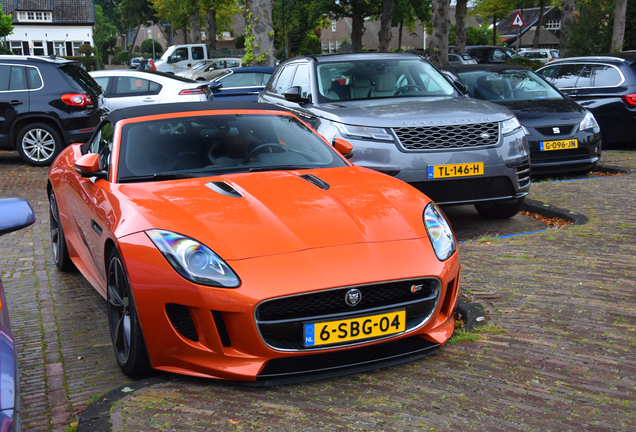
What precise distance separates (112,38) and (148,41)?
3140 cm

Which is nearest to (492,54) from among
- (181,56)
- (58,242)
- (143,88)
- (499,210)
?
(181,56)

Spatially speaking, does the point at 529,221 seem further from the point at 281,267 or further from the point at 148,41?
the point at 148,41

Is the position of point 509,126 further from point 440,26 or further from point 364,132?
A: point 440,26

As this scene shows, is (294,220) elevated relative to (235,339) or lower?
elevated

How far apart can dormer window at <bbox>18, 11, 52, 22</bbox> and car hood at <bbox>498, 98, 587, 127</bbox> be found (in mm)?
86053

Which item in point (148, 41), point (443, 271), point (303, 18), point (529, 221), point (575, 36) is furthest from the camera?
point (148, 41)

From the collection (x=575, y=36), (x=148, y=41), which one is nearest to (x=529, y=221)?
(x=575, y=36)

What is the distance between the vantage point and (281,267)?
3180 mm

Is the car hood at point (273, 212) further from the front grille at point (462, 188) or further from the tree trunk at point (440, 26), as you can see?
the tree trunk at point (440, 26)

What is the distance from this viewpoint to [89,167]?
14.0ft

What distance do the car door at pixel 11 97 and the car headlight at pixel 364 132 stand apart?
730 cm

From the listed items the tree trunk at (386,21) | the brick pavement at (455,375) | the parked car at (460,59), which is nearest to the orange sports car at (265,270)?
the brick pavement at (455,375)

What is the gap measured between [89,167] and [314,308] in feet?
6.37

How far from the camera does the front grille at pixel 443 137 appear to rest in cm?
627
